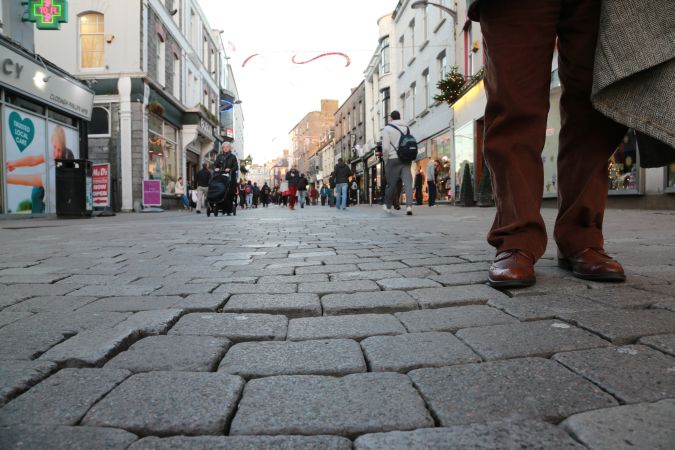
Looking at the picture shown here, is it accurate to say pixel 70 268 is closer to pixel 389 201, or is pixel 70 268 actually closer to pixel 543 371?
pixel 543 371

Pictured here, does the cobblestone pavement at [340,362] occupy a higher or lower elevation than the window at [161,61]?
lower

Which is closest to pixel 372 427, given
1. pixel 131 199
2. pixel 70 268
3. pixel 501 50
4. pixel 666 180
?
pixel 501 50

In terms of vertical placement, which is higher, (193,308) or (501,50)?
(501,50)

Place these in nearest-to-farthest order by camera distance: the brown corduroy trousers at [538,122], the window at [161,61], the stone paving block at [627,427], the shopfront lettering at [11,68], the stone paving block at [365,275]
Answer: the stone paving block at [627,427]
the brown corduroy trousers at [538,122]
the stone paving block at [365,275]
the shopfront lettering at [11,68]
the window at [161,61]

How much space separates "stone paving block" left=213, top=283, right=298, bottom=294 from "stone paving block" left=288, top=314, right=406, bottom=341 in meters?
0.56

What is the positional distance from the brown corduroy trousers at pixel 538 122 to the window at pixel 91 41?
18.2 m

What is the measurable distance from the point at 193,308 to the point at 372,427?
48.1 inches

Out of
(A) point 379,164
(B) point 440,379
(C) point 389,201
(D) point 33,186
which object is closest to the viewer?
(B) point 440,379

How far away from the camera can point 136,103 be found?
57.3 ft

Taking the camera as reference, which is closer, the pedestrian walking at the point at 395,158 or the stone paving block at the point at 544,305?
the stone paving block at the point at 544,305

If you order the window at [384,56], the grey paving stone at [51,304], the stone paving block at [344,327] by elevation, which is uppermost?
the window at [384,56]

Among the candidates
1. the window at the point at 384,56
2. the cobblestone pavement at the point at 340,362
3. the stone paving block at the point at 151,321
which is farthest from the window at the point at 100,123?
the stone paving block at the point at 151,321

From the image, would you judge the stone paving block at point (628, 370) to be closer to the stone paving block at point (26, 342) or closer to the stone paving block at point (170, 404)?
the stone paving block at point (170, 404)

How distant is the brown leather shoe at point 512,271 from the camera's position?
86.4 inches
